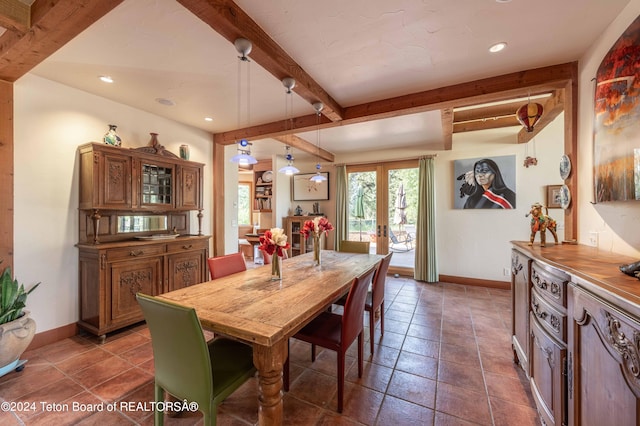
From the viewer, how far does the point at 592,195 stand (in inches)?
76.6

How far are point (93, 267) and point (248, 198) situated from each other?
5.20 meters

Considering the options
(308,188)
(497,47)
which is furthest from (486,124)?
(308,188)

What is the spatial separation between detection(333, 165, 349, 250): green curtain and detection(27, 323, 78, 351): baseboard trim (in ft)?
13.5

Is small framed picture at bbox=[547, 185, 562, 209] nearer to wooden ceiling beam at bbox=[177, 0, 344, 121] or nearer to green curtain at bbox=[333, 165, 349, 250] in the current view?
green curtain at bbox=[333, 165, 349, 250]

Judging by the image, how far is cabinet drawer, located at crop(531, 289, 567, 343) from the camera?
1275 mm

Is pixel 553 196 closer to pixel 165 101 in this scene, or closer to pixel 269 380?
pixel 269 380

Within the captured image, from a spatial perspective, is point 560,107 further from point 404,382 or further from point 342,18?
point 404,382

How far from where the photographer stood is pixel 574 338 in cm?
117

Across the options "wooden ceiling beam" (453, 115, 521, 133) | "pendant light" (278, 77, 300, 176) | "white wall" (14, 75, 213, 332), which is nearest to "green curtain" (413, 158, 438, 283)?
"wooden ceiling beam" (453, 115, 521, 133)

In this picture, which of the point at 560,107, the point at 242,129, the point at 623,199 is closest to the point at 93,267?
the point at 242,129

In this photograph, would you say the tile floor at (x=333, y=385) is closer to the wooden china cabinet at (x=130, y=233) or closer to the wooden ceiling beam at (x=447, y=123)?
the wooden china cabinet at (x=130, y=233)

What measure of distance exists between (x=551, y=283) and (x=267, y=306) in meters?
1.60

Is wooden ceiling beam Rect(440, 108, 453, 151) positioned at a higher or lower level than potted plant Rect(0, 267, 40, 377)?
higher

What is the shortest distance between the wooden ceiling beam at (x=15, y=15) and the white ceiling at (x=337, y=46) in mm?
272
